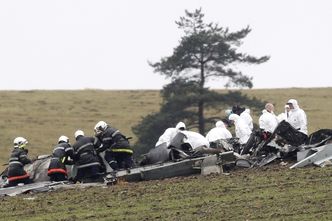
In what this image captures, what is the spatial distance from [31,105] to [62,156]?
6104 centimetres

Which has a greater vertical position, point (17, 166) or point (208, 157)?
point (208, 157)

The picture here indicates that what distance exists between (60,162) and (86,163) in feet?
2.45

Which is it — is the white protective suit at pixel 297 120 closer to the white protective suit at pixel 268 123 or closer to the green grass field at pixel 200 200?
the white protective suit at pixel 268 123

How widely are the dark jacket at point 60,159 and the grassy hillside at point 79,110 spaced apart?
134ft

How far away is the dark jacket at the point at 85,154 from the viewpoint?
32.5 metres

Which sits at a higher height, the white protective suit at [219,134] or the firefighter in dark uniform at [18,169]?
the white protective suit at [219,134]

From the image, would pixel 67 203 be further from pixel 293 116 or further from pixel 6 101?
pixel 6 101

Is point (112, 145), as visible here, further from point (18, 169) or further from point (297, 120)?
point (297, 120)

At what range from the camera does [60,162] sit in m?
32.6

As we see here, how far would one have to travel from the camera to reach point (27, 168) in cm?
3375

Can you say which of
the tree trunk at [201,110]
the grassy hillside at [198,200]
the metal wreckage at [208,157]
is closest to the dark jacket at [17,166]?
the metal wreckage at [208,157]

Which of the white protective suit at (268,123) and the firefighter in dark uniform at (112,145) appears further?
the white protective suit at (268,123)

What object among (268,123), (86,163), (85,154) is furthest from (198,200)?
(268,123)

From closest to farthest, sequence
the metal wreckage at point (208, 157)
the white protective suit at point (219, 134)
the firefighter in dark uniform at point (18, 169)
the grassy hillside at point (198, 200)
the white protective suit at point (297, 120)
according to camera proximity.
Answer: the grassy hillside at point (198, 200) < the metal wreckage at point (208, 157) < the firefighter in dark uniform at point (18, 169) < the white protective suit at point (297, 120) < the white protective suit at point (219, 134)
